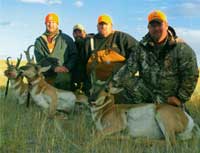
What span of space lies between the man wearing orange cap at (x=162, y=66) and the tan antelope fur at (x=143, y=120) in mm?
653

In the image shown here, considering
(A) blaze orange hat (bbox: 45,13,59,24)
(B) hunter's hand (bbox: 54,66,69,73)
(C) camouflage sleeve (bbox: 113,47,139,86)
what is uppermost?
(A) blaze orange hat (bbox: 45,13,59,24)

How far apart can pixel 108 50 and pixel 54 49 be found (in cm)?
142

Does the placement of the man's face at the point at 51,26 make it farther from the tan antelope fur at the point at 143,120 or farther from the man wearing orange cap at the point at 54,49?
the tan antelope fur at the point at 143,120

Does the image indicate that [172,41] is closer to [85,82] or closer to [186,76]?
[186,76]

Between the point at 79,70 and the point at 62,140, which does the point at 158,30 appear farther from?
the point at 79,70

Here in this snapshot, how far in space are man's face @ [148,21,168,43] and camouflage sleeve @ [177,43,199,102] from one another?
12.5 inches

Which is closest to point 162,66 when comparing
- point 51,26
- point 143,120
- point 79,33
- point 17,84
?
point 143,120

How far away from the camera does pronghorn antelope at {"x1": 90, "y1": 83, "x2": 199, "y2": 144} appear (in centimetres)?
602

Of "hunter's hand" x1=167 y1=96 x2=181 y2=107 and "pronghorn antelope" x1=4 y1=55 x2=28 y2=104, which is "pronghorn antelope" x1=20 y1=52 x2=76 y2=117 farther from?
"hunter's hand" x1=167 y1=96 x2=181 y2=107

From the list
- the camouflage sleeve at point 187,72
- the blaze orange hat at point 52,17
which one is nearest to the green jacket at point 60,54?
the blaze orange hat at point 52,17

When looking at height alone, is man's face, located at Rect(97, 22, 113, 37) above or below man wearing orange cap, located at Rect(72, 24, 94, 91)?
above

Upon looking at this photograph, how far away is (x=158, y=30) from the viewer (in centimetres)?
706

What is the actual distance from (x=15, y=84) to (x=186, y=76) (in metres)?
4.13

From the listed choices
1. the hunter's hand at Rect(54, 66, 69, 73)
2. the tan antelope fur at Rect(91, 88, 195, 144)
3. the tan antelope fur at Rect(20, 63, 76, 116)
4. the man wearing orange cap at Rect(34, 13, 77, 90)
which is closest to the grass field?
the tan antelope fur at Rect(91, 88, 195, 144)
